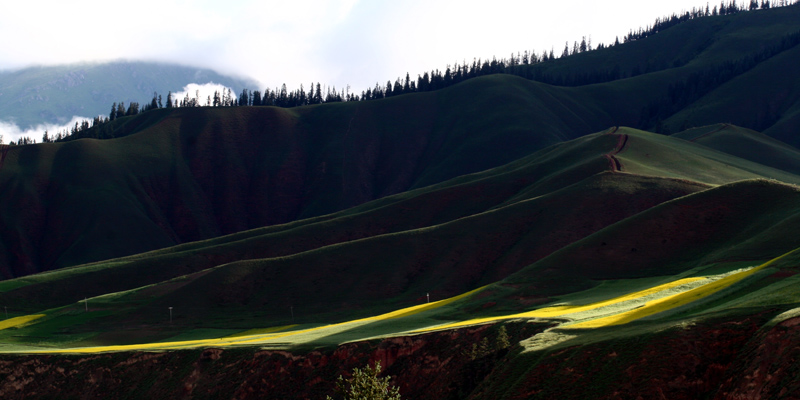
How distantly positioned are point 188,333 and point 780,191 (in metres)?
60.6

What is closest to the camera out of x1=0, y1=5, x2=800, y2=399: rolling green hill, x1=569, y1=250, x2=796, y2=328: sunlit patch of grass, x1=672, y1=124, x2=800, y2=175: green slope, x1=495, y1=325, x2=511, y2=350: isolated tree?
x1=0, y1=5, x2=800, y2=399: rolling green hill

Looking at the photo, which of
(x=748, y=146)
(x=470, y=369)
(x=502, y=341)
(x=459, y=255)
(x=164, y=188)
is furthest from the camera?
(x=164, y=188)

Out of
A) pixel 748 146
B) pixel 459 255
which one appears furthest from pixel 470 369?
pixel 748 146

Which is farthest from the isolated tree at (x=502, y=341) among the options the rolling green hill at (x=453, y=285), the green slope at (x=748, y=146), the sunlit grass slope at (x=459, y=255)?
the green slope at (x=748, y=146)

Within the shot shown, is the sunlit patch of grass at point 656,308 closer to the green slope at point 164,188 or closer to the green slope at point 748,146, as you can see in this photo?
the green slope at point 748,146

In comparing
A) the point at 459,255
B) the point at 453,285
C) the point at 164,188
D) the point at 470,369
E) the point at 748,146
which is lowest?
the point at 453,285

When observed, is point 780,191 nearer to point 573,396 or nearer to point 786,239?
point 786,239

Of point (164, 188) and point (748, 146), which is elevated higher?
point (164, 188)

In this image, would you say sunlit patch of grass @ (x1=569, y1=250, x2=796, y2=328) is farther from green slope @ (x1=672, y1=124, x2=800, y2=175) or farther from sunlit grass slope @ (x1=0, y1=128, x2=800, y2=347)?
green slope @ (x1=672, y1=124, x2=800, y2=175)

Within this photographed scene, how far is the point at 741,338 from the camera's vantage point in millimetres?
23703

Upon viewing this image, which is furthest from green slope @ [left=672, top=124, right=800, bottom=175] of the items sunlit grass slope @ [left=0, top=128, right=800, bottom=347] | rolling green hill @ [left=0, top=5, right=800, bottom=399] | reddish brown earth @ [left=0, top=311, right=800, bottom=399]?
reddish brown earth @ [left=0, top=311, right=800, bottom=399]

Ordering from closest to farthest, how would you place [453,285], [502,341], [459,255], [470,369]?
[470,369] → [502,341] → [453,285] → [459,255]

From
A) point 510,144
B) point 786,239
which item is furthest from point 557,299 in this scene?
point 510,144

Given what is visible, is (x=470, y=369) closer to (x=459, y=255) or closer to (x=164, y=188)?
(x=459, y=255)
